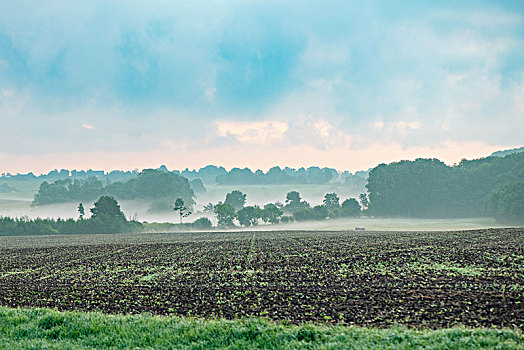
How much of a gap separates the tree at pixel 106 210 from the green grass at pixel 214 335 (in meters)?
97.1

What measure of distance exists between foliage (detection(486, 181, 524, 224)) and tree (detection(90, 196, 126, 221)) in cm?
8802

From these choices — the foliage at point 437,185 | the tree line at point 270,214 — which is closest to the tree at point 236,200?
the tree line at point 270,214

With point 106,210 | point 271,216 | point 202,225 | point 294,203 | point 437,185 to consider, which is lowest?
point 202,225

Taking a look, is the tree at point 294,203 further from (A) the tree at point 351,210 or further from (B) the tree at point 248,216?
(B) the tree at point 248,216

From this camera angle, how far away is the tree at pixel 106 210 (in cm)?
10388

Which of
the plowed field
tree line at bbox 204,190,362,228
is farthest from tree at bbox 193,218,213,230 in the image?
the plowed field

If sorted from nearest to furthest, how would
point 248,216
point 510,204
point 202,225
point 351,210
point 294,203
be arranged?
point 510,204 < point 202,225 < point 248,216 < point 351,210 < point 294,203

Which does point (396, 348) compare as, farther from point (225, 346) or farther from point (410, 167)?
point (410, 167)

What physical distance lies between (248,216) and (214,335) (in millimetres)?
116862

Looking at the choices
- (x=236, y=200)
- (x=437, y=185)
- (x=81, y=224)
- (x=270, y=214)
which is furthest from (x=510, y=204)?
(x=236, y=200)

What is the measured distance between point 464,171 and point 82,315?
134 m

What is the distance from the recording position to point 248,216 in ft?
415

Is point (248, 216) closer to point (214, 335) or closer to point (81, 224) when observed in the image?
point (81, 224)

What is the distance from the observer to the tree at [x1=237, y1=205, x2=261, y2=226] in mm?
126062
